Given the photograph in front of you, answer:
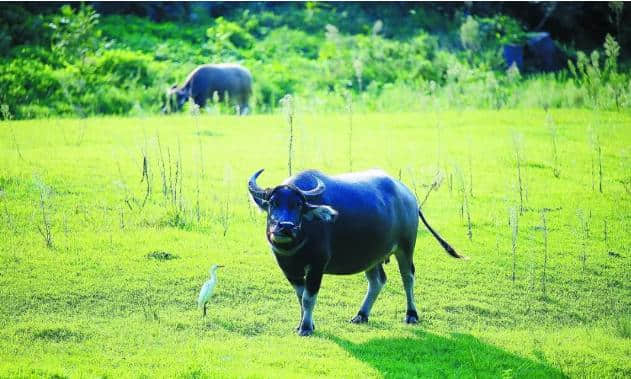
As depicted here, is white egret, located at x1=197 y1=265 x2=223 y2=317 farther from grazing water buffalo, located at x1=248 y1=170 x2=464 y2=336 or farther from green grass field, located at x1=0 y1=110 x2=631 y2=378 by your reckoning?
grazing water buffalo, located at x1=248 y1=170 x2=464 y2=336

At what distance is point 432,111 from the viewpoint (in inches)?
747

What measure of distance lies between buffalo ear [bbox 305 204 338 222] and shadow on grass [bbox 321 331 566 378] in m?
1.06

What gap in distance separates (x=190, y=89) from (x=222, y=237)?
395 inches

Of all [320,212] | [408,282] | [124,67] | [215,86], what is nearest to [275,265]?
[408,282]

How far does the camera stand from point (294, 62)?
23953mm

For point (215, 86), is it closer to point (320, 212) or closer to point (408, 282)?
point (408, 282)

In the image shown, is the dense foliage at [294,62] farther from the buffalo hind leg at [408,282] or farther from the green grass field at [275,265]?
the buffalo hind leg at [408,282]

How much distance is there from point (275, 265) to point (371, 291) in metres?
1.70

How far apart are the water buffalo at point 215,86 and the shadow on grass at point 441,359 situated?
1256 cm

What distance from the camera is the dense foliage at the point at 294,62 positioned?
19.4 metres

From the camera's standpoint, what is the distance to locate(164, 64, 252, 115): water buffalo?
67.2 ft

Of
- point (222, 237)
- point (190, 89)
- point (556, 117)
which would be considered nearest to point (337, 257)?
point (222, 237)

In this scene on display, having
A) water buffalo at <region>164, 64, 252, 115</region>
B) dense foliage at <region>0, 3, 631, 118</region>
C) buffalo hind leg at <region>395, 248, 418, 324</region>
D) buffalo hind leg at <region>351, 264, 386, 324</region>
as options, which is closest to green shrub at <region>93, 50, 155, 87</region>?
dense foliage at <region>0, 3, 631, 118</region>

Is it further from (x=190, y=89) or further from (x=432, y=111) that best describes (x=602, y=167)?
(x=190, y=89)
